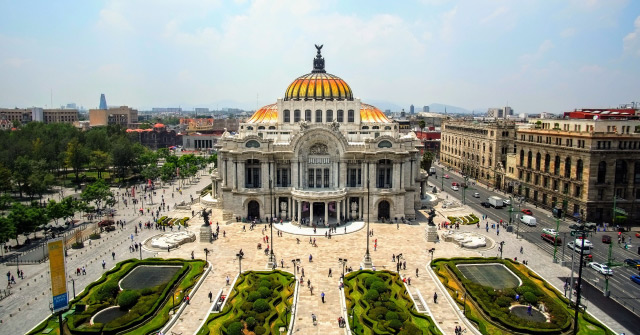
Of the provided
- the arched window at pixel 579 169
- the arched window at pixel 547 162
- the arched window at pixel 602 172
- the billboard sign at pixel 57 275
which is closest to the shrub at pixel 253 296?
the billboard sign at pixel 57 275

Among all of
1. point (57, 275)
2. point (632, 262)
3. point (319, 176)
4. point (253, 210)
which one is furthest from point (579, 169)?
point (57, 275)

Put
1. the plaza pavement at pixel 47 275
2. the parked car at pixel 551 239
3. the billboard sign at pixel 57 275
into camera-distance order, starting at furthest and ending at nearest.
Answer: the parked car at pixel 551 239 < the plaza pavement at pixel 47 275 < the billboard sign at pixel 57 275

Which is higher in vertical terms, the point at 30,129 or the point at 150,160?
the point at 30,129

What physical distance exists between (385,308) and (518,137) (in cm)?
6845

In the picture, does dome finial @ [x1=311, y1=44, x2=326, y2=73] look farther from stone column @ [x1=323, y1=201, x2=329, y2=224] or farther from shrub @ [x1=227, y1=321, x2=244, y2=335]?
shrub @ [x1=227, y1=321, x2=244, y2=335]

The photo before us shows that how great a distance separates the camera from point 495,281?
46.8m

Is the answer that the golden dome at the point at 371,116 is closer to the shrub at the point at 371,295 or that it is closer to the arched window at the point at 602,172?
the arched window at the point at 602,172

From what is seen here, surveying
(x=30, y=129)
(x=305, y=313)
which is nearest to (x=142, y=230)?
(x=305, y=313)

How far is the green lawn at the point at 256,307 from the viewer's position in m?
35.8

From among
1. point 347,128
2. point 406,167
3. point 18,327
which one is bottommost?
point 18,327

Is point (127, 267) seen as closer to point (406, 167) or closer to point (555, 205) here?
point (406, 167)

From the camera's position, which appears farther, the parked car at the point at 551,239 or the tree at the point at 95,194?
the tree at the point at 95,194

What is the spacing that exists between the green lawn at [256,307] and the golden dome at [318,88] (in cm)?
4578

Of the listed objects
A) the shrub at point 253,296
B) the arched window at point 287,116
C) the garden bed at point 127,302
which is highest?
the arched window at point 287,116
